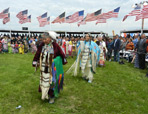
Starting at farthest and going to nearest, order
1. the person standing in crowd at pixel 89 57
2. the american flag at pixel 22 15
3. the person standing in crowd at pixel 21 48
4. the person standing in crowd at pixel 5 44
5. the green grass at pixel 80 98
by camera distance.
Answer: the american flag at pixel 22 15, the person standing in crowd at pixel 21 48, the person standing in crowd at pixel 5 44, the person standing in crowd at pixel 89 57, the green grass at pixel 80 98

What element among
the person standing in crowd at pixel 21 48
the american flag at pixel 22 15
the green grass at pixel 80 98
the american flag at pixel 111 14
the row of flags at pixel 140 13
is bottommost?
the green grass at pixel 80 98

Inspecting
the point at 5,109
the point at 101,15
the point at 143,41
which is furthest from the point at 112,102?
the point at 101,15

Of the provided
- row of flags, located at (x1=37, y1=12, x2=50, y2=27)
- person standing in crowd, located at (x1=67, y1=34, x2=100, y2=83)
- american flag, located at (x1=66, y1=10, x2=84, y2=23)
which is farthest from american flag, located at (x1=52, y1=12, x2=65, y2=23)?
person standing in crowd, located at (x1=67, y1=34, x2=100, y2=83)

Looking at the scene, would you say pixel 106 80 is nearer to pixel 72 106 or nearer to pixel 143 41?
pixel 72 106

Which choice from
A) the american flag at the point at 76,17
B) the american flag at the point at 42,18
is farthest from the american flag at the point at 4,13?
the american flag at the point at 76,17

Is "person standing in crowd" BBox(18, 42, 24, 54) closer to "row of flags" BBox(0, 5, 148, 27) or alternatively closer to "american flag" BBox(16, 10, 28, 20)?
"row of flags" BBox(0, 5, 148, 27)

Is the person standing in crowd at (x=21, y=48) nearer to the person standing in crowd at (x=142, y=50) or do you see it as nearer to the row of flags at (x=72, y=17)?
the row of flags at (x=72, y=17)

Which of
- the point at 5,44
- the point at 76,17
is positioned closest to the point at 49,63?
the point at 5,44

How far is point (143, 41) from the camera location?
7.98 m

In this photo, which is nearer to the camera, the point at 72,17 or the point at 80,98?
the point at 80,98

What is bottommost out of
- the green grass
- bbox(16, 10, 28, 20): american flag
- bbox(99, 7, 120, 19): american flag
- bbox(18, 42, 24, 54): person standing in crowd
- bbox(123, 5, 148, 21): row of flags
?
the green grass

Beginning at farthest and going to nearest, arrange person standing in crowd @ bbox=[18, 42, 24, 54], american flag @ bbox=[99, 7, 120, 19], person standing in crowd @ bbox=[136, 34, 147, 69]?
1. person standing in crowd @ bbox=[18, 42, 24, 54]
2. american flag @ bbox=[99, 7, 120, 19]
3. person standing in crowd @ bbox=[136, 34, 147, 69]

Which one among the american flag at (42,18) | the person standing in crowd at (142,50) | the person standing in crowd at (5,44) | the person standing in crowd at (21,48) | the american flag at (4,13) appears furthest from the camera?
the american flag at (42,18)

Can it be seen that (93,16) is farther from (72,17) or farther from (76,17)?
(72,17)
